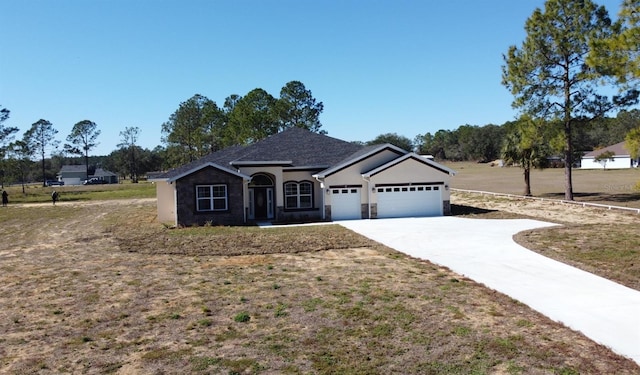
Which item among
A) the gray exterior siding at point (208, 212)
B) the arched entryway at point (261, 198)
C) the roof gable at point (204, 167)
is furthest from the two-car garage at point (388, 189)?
the gray exterior siding at point (208, 212)

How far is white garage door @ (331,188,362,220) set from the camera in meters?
26.9

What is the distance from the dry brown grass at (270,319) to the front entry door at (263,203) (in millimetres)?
11541

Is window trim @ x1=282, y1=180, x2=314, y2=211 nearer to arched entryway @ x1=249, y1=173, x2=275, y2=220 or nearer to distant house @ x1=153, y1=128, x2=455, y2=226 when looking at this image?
distant house @ x1=153, y1=128, x2=455, y2=226

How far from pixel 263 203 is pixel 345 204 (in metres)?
5.12

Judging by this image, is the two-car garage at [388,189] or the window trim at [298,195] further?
the window trim at [298,195]

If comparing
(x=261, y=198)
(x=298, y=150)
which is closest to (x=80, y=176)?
(x=298, y=150)

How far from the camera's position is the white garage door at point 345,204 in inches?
1061

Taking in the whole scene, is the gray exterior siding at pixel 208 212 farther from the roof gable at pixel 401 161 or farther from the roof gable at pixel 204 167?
the roof gable at pixel 401 161

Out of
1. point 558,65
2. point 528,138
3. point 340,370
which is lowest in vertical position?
point 340,370

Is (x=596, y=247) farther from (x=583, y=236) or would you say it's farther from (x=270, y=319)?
(x=270, y=319)

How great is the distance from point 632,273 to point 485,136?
124 meters

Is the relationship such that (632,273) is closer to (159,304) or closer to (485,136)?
(159,304)

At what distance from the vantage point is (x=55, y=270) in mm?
14312

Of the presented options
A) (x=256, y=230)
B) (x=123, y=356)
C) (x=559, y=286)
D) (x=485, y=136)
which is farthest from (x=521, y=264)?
(x=485, y=136)
